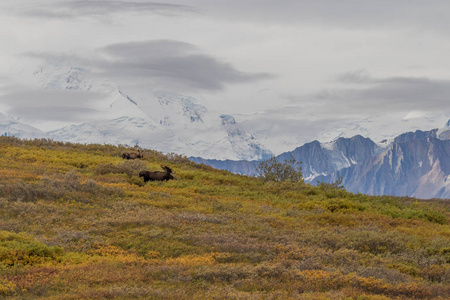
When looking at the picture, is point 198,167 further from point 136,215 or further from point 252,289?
point 252,289

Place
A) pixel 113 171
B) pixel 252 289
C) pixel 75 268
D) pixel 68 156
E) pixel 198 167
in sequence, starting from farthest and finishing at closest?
pixel 198 167 → pixel 68 156 → pixel 113 171 → pixel 75 268 → pixel 252 289

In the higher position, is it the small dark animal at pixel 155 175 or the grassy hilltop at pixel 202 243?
the small dark animal at pixel 155 175

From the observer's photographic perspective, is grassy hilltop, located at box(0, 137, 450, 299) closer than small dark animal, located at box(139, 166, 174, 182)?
Yes

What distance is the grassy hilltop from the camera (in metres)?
12.8

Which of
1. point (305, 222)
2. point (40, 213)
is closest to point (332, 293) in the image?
point (305, 222)

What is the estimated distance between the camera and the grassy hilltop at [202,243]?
12.8 m

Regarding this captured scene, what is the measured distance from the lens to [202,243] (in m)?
A: 17.4

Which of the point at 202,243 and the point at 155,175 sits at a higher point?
the point at 155,175

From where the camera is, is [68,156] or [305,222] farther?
[68,156]

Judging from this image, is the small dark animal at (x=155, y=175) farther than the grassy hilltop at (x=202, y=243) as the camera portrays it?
Yes

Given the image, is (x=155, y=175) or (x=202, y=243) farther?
(x=155, y=175)

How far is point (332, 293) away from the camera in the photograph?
40.2ft

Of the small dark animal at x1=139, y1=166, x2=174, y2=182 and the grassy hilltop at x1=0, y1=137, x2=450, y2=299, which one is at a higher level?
the small dark animal at x1=139, y1=166, x2=174, y2=182

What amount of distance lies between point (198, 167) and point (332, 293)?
105 feet
